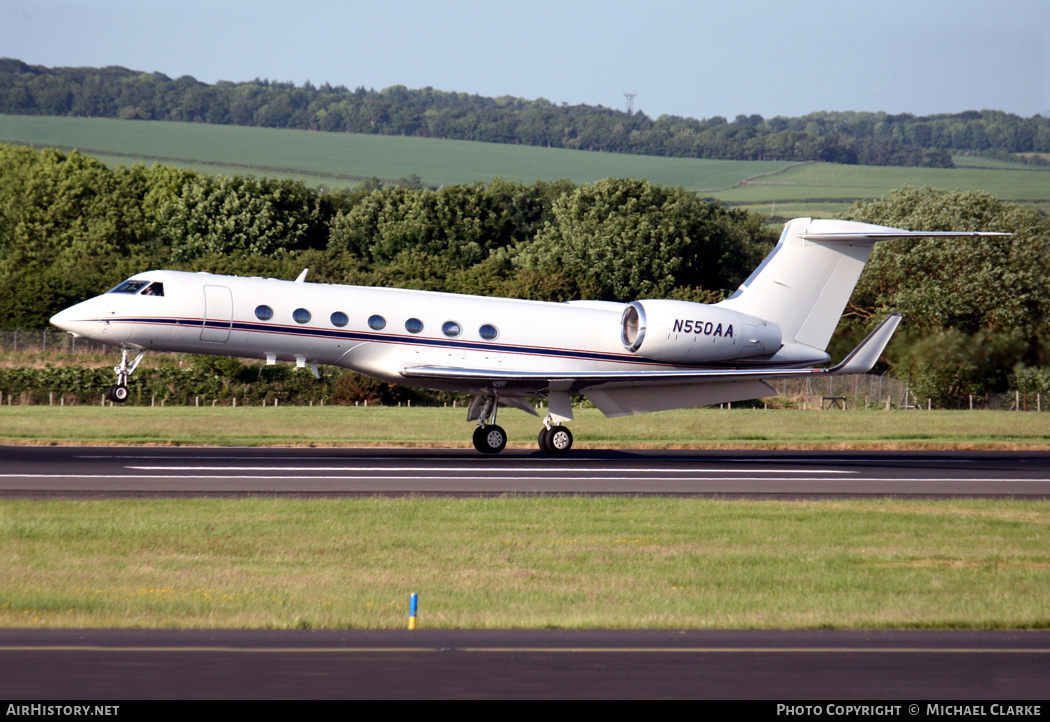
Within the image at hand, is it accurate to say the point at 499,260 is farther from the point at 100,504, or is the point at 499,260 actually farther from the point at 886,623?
the point at 886,623

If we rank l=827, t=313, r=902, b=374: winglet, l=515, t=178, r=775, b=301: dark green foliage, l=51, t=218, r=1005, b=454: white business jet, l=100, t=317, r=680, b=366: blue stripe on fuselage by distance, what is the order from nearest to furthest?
1. l=827, t=313, r=902, b=374: winglet
2. l=100, t=317, r=680, b=366: blue stripe on fuselage
3. l=51, t=218, r=1005, b=454: white business jet
4. l=515, t=178, r=775, b=301: dark green foliage

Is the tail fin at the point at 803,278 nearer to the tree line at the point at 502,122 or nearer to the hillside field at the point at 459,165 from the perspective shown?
the hillside field at the point at 459,165

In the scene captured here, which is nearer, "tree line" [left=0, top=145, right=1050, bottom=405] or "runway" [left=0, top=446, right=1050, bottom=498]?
"runway" [left=0, top=446, right=1050, bottom=498]

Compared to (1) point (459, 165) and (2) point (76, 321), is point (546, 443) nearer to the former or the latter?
(2) point (76, 321)

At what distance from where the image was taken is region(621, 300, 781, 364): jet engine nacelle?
2748cm

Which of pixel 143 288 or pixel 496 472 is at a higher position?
pixel 143 288

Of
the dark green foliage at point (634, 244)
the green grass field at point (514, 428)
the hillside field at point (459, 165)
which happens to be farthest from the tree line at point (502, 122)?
the green grass field at point (514, 428)

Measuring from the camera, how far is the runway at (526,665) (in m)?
7.59

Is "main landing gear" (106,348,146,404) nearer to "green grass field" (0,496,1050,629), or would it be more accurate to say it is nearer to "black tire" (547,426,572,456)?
"green grass field" (0,496,1050,629)

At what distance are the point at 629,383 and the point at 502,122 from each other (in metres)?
149

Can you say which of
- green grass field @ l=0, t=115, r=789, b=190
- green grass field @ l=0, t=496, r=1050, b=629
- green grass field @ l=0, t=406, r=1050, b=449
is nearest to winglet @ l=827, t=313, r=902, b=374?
green grass field @ l=0, t=496, r=1050, b=629

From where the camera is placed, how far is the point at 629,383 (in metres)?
27.1

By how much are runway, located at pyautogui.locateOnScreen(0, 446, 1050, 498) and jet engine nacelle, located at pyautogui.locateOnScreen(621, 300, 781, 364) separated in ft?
8.47

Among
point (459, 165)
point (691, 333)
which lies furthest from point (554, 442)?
point (459, 165)
